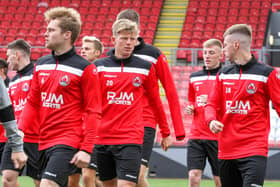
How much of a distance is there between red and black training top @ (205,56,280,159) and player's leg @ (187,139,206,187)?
2.09 meters

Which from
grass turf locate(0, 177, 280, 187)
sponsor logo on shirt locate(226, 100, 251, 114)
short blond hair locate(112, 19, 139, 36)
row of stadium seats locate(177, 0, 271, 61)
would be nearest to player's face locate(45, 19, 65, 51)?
short blond hair locate(112, 19, 139, 36)

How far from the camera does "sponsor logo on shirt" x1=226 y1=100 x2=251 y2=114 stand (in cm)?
554

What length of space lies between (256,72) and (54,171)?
2.00m

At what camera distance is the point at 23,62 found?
7.28 meters

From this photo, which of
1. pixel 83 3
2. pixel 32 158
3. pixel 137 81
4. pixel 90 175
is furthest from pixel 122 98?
pixel 83 3

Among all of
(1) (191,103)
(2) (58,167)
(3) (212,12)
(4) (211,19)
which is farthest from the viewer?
(3) (212,12)

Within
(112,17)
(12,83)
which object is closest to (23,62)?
(12,83)

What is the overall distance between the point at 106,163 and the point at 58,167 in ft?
3.34

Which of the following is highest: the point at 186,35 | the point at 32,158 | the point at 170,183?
the point at 186,35

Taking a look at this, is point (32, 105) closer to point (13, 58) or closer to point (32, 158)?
point (32, 158)

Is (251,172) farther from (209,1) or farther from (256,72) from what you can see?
(209,1)

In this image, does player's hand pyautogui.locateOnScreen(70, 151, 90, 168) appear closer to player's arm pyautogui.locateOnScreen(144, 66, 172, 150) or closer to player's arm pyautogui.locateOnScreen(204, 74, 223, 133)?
player's arm pyautogui.locateOnScreen(204, 74, 223, 133)

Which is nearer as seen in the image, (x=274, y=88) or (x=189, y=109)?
(x=274, y=88)

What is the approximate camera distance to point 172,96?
6.45 metres
